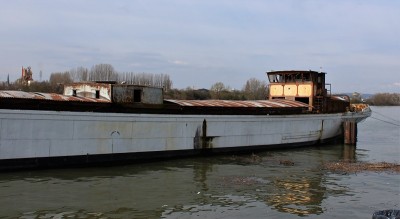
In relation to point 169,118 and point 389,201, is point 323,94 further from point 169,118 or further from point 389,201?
point 389,201

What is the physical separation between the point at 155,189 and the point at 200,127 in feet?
23.6

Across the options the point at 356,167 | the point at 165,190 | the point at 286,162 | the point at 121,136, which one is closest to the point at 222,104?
the point at 286,162

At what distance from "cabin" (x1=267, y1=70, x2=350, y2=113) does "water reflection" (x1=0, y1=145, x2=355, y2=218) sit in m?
10.8

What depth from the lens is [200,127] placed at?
20203mm

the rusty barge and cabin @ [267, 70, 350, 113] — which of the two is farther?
cabin @ [267, 70, 350, 113]

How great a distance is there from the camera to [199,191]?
13359mm

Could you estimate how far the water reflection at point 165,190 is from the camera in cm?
1095

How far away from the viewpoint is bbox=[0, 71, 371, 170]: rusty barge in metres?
15.0

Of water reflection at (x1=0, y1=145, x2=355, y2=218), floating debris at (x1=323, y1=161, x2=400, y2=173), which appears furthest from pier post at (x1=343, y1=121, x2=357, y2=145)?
water reflection at (x1=0, y1=145, x2=355, y2=218)

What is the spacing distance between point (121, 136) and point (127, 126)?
0.51m

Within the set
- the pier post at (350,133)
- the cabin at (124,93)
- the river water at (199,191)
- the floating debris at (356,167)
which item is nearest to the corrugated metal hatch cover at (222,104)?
the cabin at (124,93)

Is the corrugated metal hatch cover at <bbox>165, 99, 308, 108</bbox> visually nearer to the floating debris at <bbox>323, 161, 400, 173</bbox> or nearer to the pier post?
the pier post

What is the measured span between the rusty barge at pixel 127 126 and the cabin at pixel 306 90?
1840mm

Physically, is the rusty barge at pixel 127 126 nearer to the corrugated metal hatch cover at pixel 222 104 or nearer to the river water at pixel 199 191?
the corrugated metal hatch cover at pixel 222 104
